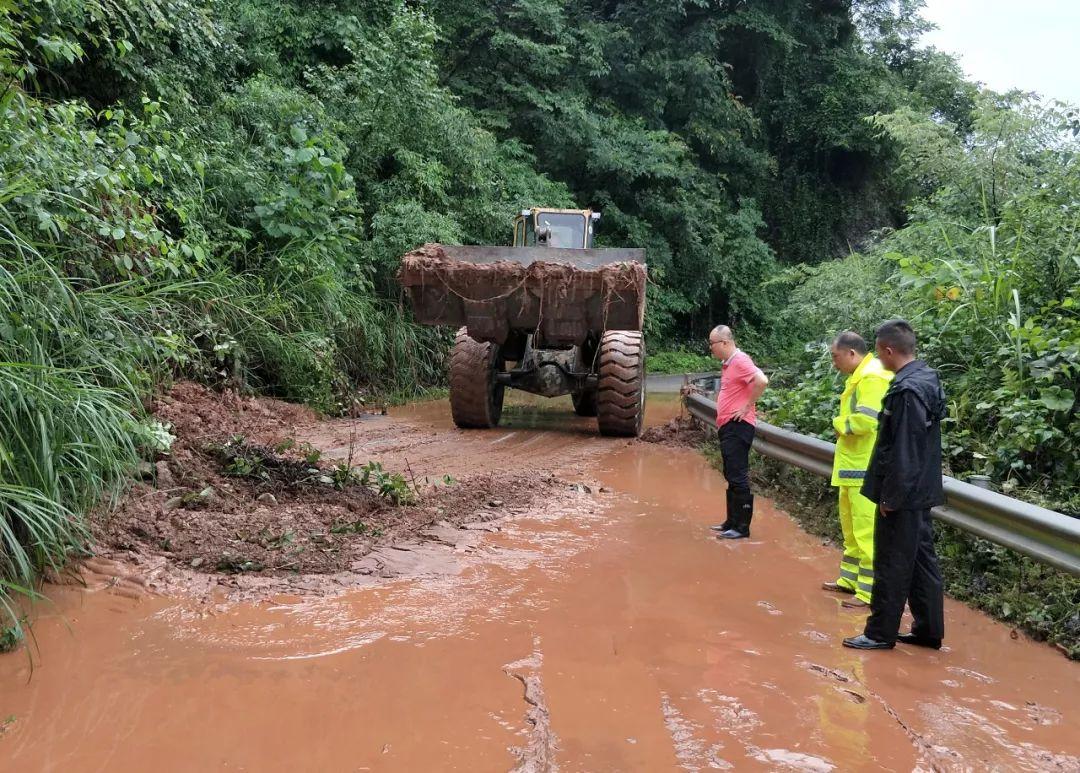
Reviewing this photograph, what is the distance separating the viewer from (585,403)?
1236 centimetres

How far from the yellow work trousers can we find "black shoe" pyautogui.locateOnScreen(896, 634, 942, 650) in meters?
0.60

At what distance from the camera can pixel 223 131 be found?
11.7 meters

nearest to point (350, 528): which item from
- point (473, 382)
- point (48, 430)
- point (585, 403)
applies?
point (48, 430)

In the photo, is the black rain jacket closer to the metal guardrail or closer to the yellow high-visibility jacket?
the metal guardrail

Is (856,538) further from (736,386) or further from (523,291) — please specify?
(523,291)

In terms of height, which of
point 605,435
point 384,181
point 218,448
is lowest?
point 605,435

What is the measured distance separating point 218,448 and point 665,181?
20.3 m

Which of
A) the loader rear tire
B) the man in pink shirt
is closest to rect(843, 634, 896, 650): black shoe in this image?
the man in pink shirt

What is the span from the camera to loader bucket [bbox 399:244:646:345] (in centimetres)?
913

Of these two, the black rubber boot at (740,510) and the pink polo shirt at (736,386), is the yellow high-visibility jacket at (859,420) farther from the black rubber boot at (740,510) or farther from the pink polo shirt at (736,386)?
the pink polo shirt at (736,386)

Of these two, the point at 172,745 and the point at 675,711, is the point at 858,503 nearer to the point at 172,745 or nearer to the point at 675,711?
the point at 675,711

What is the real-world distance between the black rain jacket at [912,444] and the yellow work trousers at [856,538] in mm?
787

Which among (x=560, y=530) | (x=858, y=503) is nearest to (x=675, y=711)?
(x=858, y=503)

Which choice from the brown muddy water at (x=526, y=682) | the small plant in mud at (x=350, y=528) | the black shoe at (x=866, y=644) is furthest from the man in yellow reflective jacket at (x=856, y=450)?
the small plant in mud at (x=350, y=528)
